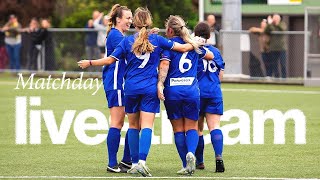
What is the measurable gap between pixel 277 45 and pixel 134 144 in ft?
55.3

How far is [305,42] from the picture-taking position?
95.7 feet

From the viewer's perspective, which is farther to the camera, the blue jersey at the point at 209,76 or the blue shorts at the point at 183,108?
the blue jersey at the point at 209,76

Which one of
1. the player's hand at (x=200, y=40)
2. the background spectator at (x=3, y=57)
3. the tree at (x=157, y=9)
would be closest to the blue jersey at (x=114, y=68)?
the player's hand at (x=200, y=40)

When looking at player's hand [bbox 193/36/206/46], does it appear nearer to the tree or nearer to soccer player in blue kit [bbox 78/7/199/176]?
soccer player in blue kit [bbox 78/7/199/176]

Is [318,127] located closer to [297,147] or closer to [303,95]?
[297,147]

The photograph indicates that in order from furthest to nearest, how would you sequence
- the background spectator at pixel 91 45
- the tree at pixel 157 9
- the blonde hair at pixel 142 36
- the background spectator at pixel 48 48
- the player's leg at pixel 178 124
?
the tree at pixel 157 9, the background spectator at pixel 48 48, the background spectator at pixel 91 45, the player's leg at pixel 178 124, the blonde hair at pixel 142 36

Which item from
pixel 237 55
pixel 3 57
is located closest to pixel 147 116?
pixel 237 55

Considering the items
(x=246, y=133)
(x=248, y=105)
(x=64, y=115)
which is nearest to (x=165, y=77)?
→ (x=246, y=133)

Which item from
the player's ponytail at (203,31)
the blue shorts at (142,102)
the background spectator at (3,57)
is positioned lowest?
the background spectator at (3,57)

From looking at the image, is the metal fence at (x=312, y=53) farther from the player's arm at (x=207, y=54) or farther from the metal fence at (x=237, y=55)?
the player's arm at (x=207, y=54)

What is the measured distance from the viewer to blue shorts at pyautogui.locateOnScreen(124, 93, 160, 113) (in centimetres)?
1286

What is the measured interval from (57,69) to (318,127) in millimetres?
13117

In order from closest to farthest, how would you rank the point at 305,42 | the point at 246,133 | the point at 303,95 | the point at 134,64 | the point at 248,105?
the point at 134,64
the point at 246,133
the point at 248,105
the point at 303,95
the point at 305,42

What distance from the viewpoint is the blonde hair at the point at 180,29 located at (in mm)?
12945
